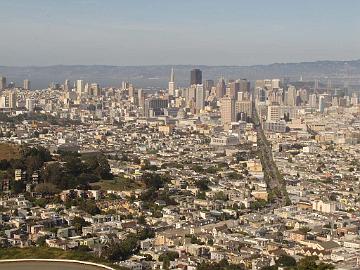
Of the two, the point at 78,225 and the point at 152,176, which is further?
the point at 152,176

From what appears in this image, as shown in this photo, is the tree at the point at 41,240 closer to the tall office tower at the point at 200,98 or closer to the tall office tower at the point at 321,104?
the tall office tower at the point at 200,98

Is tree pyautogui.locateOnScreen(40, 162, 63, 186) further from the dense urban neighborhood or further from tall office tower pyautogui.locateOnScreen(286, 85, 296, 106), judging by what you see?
tall office tower pyautogui.locateOnScreen(286, 85, 296, 106)

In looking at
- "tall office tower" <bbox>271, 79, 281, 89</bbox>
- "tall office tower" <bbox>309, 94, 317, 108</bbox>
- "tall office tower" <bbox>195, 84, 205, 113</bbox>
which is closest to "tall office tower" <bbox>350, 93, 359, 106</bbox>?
"tall office tower" <bbox>309, 94, 317, 108</bbox>

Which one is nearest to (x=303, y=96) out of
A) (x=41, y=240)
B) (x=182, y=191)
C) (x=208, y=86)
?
(x=208, y=86)

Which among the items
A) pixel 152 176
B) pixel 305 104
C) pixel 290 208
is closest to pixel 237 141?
pixel 152 176

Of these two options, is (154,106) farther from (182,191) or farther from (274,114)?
(182,191)

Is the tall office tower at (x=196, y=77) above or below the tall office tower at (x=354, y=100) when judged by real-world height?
above

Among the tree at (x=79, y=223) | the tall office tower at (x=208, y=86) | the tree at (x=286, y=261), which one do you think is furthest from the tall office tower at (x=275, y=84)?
the tree at (x=286, y=261)

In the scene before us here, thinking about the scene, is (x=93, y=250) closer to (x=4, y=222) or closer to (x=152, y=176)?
(x=4, y=222)
